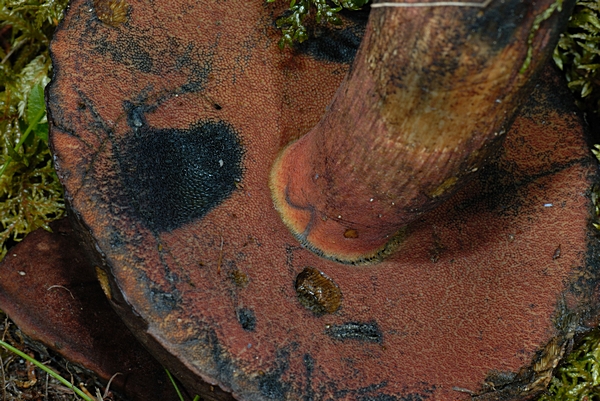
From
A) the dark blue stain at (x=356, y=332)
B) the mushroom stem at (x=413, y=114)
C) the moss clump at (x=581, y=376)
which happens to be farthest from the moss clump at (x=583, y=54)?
the dark blue stain at (x=356, y=332)

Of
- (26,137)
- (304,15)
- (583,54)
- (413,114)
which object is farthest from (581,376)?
(26,137)

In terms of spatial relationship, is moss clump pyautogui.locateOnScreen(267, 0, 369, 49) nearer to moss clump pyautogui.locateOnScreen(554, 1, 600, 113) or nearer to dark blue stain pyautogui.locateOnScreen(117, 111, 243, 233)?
dark blue stain pyautogui.locateOnScreen(117, 111, 243, 233)

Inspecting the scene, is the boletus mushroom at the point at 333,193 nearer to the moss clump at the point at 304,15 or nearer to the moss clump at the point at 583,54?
the moss clump at the point at 304,15

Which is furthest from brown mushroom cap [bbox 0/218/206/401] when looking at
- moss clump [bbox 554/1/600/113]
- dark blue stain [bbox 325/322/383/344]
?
moss clump [bbox 554/1/600/113]

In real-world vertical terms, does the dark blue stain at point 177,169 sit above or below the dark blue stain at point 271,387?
above

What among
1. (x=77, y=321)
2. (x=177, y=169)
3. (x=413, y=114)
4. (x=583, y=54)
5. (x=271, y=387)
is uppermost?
(x=413, y=114)

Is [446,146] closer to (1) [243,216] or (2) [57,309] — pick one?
(1) [243,216]

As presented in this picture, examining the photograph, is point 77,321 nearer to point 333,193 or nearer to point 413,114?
point 333,193
